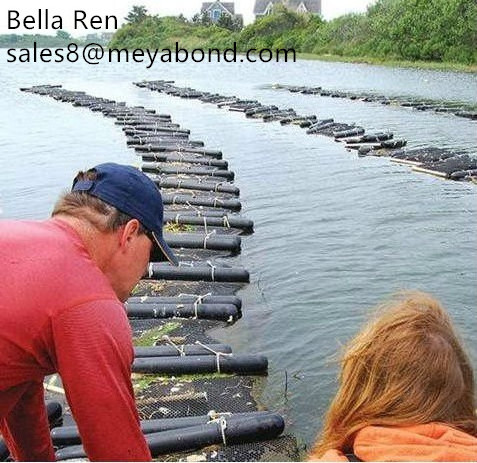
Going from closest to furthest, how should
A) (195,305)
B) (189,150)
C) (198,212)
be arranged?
(195,305) < (198,212) < (189,150)

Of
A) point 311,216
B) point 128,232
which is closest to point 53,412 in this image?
point 128,232

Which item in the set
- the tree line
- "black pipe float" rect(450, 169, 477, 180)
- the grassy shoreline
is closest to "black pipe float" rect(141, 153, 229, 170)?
"black pipe float" rect(450, 169, 477, 180)

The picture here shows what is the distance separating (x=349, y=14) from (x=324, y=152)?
285 feet

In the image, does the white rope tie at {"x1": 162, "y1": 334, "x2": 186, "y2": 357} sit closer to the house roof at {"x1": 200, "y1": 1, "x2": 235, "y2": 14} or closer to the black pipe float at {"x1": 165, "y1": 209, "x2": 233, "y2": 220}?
the black pipe float at {"x1": 165, "y1": 209, "x2": 233, "y2": 220}

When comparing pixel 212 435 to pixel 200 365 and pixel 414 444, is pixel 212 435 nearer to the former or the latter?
pixel 200 365

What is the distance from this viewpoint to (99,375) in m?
2.62

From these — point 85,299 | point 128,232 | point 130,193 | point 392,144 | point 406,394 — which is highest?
point 130,193

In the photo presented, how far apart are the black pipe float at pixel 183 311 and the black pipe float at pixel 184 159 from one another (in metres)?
13.7

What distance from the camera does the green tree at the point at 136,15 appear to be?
155375 millimetres

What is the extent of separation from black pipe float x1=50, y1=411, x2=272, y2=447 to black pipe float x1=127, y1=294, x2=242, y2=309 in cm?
381

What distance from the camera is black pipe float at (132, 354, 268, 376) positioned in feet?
29.6

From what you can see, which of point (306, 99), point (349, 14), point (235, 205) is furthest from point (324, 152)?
point (349, 14)

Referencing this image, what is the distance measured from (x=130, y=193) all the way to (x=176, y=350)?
6.84 metres

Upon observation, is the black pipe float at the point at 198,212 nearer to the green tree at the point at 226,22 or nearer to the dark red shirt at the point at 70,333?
the dark red shirt at the point at 70,333
